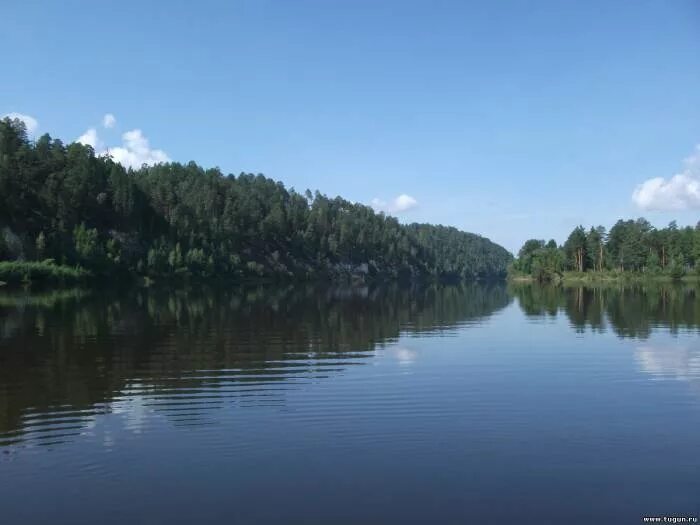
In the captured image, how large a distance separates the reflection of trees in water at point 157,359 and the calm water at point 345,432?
0.44 ft

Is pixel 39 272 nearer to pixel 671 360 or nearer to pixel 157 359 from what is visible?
pixel 157 359

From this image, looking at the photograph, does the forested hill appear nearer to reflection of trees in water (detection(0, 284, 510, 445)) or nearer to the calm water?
reflection of trees in water (detection(0, 284, 510, 445))

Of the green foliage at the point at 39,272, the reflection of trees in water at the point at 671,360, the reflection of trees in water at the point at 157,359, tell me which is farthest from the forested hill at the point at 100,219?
the reflection of trees in water at the point at 671,360

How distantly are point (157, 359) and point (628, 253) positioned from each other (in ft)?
536

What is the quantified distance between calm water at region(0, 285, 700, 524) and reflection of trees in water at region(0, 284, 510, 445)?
5.2 inches

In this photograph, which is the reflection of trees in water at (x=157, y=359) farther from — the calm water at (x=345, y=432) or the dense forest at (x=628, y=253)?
the dense forest at (x=628, y=253)

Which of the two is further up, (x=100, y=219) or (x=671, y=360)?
(x=100, y=219)

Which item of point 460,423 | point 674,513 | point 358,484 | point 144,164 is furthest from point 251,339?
point 144,164

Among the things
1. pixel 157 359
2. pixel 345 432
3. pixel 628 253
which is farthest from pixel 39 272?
pixel 628 253

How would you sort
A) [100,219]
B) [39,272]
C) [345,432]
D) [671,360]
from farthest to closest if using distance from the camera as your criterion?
[100,219] → [39,272] → [671,360] → [345,432]

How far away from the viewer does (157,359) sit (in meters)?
25.5

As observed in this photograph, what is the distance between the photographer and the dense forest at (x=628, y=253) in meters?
158

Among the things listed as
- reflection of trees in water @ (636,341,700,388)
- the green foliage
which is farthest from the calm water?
the green foliage

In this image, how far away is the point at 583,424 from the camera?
608 inches
